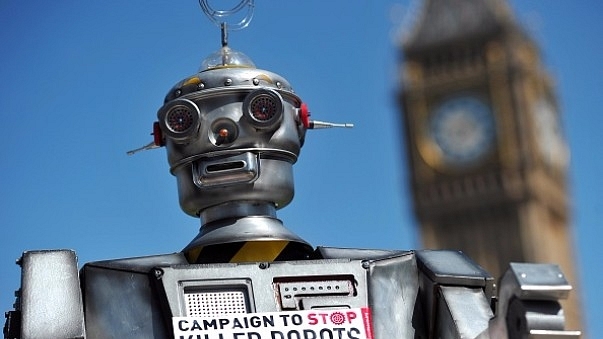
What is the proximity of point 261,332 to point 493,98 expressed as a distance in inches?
2692

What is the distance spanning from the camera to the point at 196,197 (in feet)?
21.1

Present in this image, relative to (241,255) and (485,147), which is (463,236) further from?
(241,255)

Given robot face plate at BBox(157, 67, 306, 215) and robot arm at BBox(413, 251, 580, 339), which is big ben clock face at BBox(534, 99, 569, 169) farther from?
robot arm at BBox(413, 251, 580, 339)

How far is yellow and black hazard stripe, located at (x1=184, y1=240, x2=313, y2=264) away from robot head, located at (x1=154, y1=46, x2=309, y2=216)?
205 mm

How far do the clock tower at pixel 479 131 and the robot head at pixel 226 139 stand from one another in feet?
215

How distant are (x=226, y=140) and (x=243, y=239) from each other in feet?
1.31

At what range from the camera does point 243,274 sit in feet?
19.7

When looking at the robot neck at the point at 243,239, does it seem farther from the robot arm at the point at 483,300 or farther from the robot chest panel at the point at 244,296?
the robot arm at the point at 483,300

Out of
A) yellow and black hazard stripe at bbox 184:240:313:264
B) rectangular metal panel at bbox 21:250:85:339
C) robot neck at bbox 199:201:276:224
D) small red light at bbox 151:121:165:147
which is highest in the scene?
small red light at bbox 151:121:165:147

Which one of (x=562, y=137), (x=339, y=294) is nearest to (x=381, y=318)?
(x=339, y=294)

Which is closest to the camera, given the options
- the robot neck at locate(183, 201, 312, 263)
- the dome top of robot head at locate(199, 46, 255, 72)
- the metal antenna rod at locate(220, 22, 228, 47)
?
the robot neck at locate(183, 201, 312, 263)

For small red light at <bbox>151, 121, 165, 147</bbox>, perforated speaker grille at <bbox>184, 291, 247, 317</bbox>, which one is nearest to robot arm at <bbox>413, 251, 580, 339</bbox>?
perforated speaker grille at <bbox>184, 291, 247, 317</bbox>

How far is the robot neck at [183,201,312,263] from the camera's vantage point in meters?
6.31

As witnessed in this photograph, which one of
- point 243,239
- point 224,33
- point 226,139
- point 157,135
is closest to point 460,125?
point 224,33
